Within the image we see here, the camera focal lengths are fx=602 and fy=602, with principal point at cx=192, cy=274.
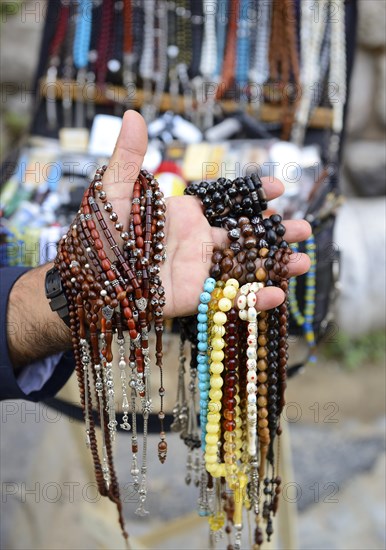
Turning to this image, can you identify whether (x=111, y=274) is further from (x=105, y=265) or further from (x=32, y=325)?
(x=32, y=325)

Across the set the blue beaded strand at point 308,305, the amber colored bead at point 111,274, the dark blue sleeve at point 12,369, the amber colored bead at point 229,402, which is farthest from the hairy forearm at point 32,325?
the blue beaded strand at point 308,305

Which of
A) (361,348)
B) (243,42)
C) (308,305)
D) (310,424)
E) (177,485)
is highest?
(243,42)

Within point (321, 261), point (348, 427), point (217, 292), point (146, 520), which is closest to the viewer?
point (217, 292)

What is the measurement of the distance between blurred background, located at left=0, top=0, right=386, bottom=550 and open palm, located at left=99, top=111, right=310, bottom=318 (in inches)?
19.0

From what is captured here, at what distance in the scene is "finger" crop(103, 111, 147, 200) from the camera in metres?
0.83

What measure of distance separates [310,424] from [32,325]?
4.40 feet

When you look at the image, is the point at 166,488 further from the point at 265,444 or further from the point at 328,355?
the point at 265,444

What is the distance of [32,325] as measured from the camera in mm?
948

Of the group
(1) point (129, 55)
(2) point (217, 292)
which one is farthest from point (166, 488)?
(1) point (129, 55)

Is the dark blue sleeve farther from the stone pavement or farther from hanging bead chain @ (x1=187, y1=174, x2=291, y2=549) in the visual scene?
the stone pavement

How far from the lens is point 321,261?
1.31 meters

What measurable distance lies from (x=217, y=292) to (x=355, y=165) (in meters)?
1.58

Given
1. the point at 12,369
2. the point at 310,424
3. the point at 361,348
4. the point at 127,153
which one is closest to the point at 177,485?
the point at 310,424

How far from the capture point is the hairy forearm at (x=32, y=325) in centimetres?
94
